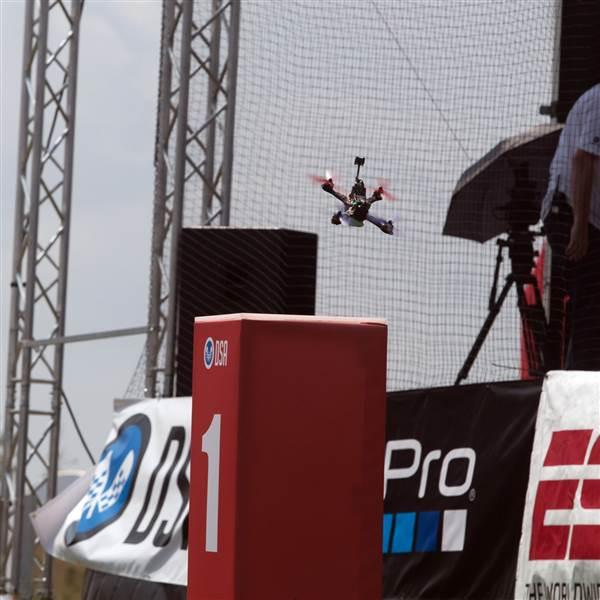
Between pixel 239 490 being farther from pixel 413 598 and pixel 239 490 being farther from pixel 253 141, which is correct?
pixel 253 141

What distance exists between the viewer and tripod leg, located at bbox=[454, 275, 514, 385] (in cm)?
902

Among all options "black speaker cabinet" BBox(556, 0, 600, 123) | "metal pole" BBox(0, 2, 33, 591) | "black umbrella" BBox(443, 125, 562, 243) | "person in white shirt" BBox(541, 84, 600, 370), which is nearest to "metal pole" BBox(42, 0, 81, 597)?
"metal pole" BBox(0, 2, 33, 591)

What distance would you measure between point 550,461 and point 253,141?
4.92m

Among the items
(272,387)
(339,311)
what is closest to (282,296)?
(339,311)

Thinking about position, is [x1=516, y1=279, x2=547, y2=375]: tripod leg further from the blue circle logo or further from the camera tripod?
the blue circle logo

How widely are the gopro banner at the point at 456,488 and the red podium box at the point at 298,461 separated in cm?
203

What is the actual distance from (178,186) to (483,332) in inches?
125

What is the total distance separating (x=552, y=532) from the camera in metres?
6.76

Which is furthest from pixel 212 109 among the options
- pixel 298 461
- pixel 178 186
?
pixel 298 461

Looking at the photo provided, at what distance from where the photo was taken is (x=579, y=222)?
8836mm

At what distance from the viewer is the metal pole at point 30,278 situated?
12.9 meters

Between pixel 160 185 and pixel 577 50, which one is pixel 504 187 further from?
pixel 160 185

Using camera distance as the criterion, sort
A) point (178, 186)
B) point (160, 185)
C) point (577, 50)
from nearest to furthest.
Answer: point (577, 50) < point (178, 186) < point (160, 185)

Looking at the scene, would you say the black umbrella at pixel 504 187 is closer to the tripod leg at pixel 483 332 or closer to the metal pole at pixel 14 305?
the tripod leg at pixel 483 332
